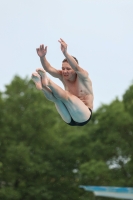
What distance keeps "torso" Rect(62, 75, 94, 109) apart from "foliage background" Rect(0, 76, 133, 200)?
100 ft

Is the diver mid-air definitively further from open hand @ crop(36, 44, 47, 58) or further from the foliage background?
the foliage background

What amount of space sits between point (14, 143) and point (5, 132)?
3.88ft

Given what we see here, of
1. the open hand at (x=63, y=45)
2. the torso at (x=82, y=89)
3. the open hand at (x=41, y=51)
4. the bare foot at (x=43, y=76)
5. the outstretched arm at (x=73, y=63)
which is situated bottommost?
the bare foot at (x=43, y=76)

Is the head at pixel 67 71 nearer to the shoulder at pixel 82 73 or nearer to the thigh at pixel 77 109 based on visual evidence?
the shoulder at pixel 82 73

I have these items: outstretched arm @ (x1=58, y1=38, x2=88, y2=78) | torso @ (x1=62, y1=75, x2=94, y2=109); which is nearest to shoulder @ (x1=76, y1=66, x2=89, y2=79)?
outstretched arm @ (x1=58, y1=38, x2=88, y2=78)

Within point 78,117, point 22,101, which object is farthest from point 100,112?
point 78,117

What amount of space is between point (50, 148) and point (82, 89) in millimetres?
33127

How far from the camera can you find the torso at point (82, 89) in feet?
33.6

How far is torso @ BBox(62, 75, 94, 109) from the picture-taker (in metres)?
10.2

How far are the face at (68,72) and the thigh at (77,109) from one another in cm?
35

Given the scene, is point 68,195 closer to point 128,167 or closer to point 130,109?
point 128,167

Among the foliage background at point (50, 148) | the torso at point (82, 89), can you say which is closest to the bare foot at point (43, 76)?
the torso at point (82, 89)

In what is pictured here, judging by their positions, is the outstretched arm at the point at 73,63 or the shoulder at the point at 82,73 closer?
the outstretched arm at the point at 73,63

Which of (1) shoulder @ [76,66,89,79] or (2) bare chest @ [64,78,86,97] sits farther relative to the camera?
(2) bare chest @ [64,78,86,97]
